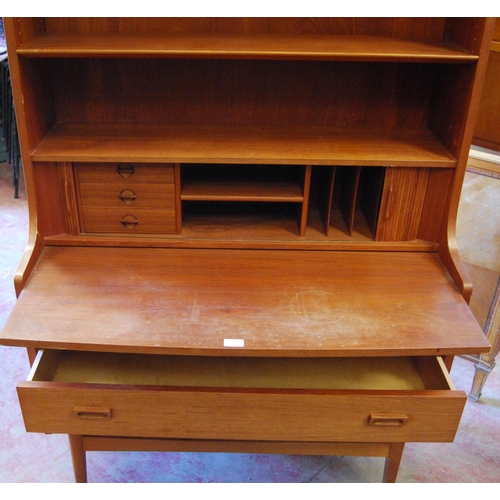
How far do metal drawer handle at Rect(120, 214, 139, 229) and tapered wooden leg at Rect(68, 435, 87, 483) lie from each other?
58cm

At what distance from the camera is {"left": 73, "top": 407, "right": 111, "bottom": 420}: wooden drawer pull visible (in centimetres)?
133

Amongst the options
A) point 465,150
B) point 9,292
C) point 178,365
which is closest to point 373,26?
point 465,150

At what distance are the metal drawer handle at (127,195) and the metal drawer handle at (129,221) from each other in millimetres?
49

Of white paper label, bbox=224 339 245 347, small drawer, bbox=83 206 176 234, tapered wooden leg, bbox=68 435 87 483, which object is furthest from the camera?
small drawer, bbox=83 206 176 234

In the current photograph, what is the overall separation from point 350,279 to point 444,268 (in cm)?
28

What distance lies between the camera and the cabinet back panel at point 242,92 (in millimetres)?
1586

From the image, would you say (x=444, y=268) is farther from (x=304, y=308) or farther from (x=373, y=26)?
(x=373, y=26)

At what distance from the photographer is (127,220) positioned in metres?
1.59

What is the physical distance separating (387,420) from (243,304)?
447 mm

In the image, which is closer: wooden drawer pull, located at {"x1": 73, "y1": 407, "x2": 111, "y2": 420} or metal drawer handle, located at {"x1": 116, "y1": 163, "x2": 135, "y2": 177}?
wooden drawer pull, located at {"x1": 73, "y1": 407, "x2": 111, "y2": 420}

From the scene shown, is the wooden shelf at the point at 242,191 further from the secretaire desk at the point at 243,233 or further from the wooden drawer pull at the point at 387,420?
the wooden drawer pull at the point at 387,420

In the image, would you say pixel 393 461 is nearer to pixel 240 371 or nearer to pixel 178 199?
pixel 240 371

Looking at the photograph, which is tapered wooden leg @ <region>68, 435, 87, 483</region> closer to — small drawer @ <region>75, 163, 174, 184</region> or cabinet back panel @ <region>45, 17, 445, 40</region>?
small drawer @ <region>75, 163, 174, 184</region>

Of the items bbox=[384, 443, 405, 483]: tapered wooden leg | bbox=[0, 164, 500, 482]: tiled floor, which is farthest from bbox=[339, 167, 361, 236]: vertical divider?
bbox=[0, 164, 500, 482]: tiled floor
